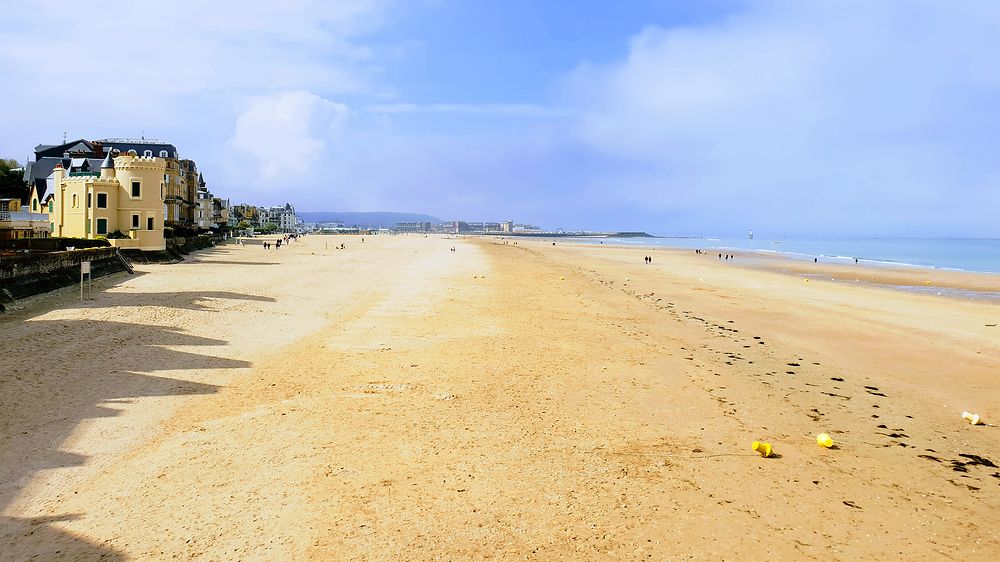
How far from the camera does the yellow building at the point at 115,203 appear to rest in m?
42.5

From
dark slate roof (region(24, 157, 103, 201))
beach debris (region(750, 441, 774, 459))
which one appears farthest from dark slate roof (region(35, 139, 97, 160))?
beach debris (region(750, 441, 774, 459))

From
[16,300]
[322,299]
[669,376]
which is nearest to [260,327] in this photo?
[322,299]

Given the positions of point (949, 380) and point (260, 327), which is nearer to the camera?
point (949, 380)

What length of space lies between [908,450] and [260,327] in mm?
17924

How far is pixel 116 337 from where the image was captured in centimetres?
1655

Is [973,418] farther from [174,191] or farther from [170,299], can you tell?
[174,191]

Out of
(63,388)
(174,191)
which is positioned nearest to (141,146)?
(174,191)

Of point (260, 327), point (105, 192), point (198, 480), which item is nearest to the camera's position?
point (198, 480)

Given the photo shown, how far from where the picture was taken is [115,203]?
143ft

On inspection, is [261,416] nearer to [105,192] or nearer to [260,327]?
[260,327]

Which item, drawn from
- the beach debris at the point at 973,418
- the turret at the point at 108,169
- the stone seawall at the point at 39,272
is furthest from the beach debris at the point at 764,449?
the turret at the point at 108,169

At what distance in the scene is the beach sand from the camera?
684 centimetres

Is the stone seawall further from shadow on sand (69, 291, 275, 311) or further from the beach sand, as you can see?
shadow on sand (69, 291, 275, 311)

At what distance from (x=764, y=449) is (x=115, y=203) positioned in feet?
158
